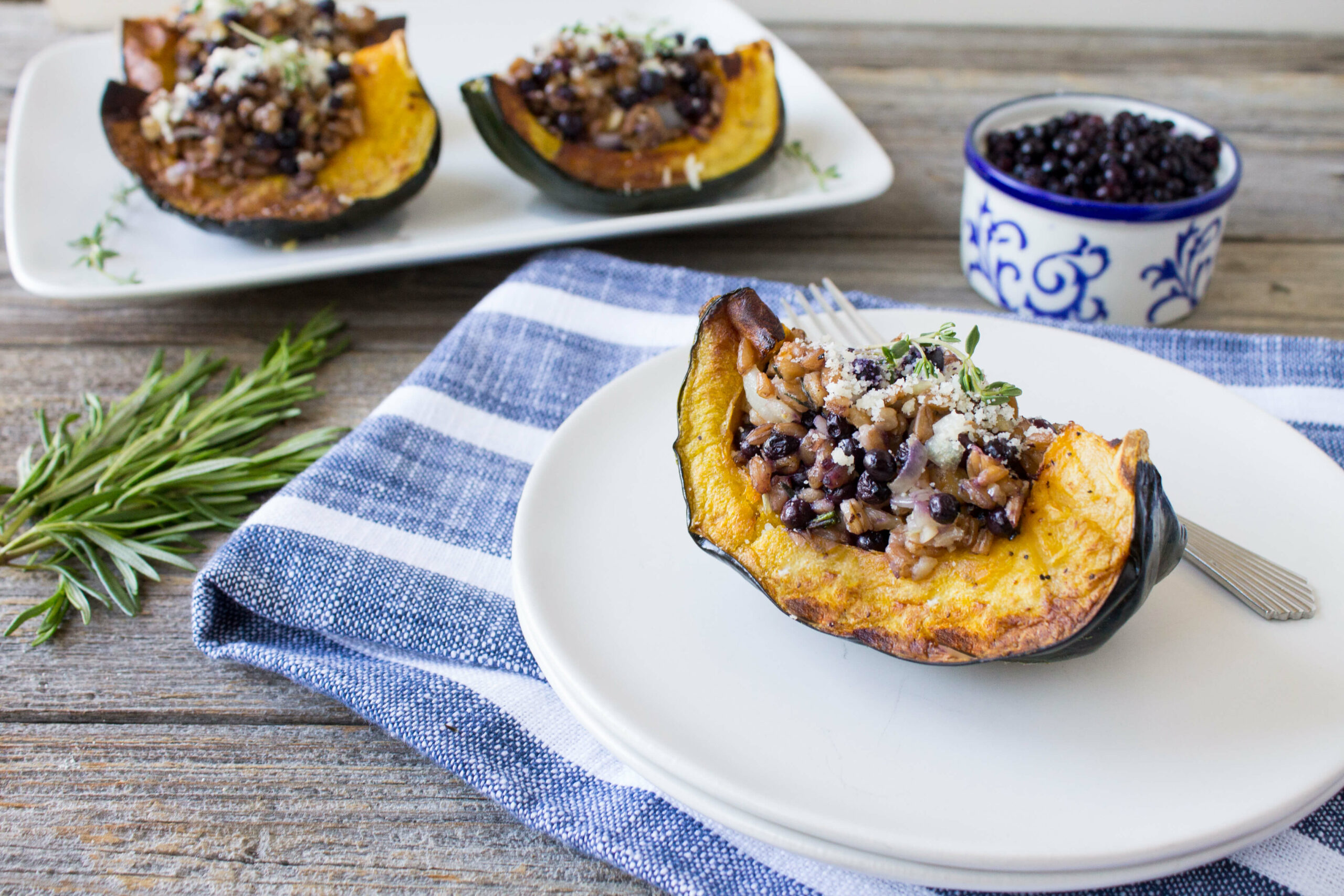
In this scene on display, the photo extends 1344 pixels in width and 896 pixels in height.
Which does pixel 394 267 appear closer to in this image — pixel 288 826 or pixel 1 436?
pixel 1 436

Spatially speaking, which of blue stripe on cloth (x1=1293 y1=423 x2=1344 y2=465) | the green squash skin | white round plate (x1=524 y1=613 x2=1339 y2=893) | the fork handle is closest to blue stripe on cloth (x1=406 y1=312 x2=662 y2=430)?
the green squash skin

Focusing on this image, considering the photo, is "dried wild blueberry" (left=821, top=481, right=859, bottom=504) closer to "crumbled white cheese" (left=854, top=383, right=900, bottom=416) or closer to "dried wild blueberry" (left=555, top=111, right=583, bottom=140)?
"crumbled white cheese" (left=854, top=383, right=900, bottom=416)

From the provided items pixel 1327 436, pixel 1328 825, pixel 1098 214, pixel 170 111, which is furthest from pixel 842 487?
pixel 170 111

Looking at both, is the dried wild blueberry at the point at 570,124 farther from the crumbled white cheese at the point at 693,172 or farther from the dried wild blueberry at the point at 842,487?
the dried wild blueberry at the point at 842,487

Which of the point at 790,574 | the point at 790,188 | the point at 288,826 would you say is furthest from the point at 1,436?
the point at 790,188

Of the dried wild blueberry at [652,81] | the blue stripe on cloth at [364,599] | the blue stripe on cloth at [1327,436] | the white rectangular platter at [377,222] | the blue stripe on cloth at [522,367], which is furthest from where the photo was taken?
the dried wild blueberry at [652,81]

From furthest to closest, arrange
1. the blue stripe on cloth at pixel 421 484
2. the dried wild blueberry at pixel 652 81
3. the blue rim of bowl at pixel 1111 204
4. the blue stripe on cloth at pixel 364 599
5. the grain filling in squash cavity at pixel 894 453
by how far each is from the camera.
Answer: the dried wild blueberry at pixel 652 81 < the blue rim of bowl at pixel 1111 204 < the blue stripe on cloth at pixel 421 484 < the blue stripe on cloth at pixel 364 599 < the grain filling in squash cavity at pixel 894 453

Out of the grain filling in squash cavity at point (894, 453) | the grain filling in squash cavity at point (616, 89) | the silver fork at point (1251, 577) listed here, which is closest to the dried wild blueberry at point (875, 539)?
the grain filling in squash cavity at point (894, 453)
